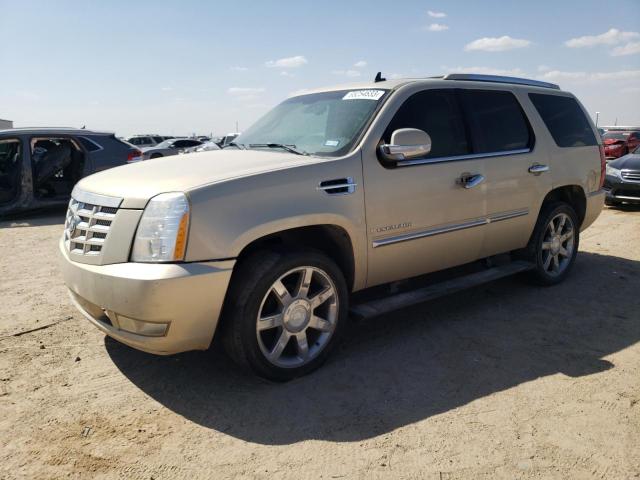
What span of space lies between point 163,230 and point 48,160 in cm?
804

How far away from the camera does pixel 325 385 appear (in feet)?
10.7

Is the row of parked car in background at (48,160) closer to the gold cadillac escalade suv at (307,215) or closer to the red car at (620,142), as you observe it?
the gold cadillac escalade suv at (307,215)

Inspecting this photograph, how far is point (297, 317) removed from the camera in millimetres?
3320

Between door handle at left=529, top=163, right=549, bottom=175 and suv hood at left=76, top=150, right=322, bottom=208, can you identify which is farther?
door handle at left=529, top=163, right=549, bottom=175

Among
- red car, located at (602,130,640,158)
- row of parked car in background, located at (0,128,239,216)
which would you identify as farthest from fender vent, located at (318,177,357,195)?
red car, located at (602,130,640,158)

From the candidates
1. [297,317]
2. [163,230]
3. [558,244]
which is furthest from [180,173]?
[558,244]

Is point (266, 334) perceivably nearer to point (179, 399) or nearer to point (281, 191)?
point (179, 399)

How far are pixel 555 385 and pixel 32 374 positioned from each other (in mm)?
3358

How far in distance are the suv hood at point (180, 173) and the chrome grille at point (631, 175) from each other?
9.10 m

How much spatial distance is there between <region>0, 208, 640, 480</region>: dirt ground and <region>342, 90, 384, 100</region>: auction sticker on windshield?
5.94ft

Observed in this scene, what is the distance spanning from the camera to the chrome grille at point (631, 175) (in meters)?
10.2

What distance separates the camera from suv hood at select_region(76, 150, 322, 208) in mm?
2990

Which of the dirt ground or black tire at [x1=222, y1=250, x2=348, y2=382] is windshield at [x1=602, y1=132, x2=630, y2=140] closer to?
the dirt ground

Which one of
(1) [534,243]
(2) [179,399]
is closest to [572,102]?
(1) [534,243]
